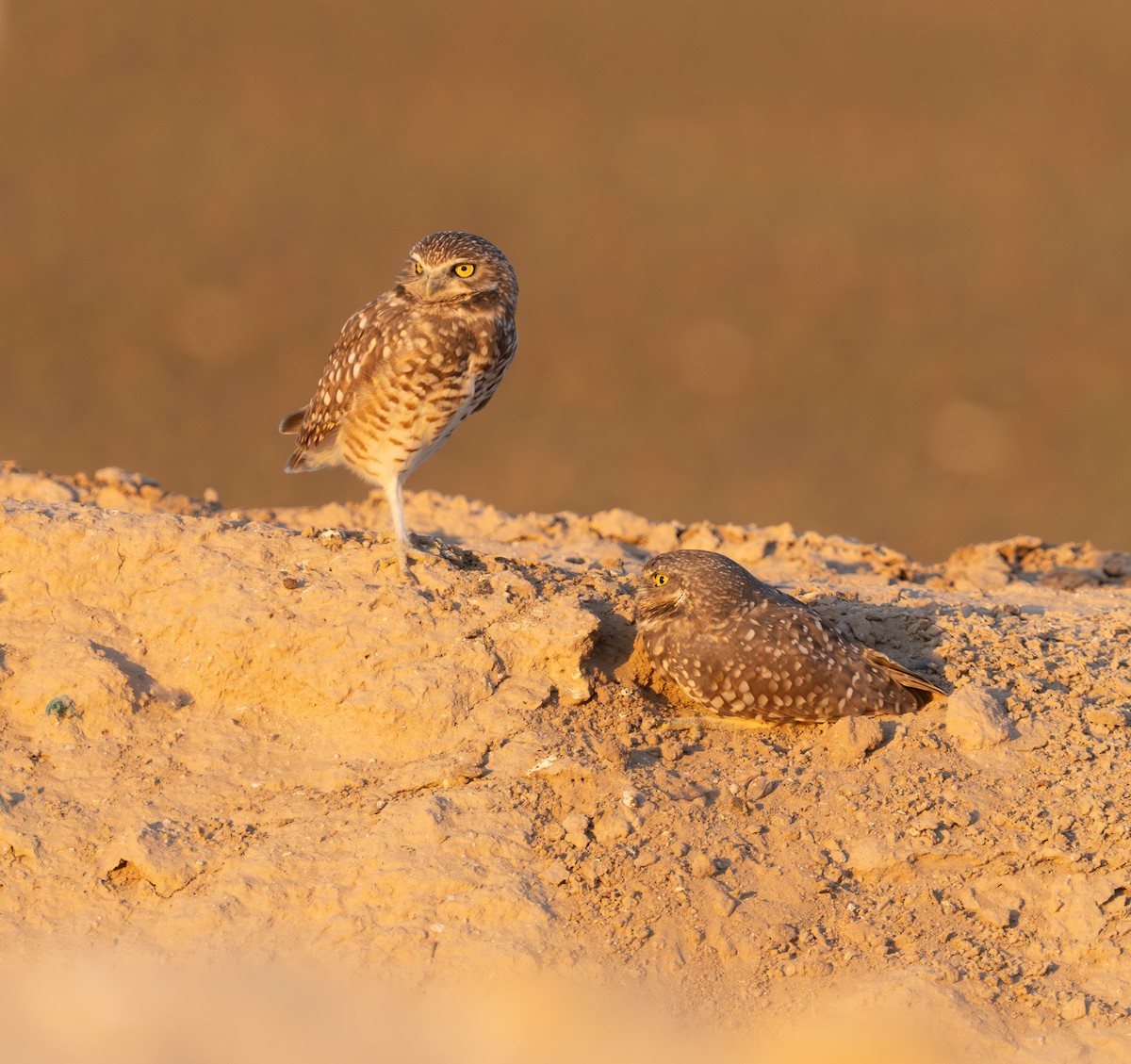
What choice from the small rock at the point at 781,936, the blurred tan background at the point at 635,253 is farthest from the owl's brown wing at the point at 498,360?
the blurred tan background at the point at 635,253

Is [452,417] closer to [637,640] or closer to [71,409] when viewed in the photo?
[637,640]

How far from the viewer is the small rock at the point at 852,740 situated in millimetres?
5977

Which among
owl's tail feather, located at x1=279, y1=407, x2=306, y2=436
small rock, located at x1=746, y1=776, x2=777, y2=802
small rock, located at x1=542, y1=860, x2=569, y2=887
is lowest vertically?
small rock, located at x1=542, y1=860, x2=569, y2=887

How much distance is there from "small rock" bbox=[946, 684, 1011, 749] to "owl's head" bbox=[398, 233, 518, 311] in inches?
108

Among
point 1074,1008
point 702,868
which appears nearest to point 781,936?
point 702,868

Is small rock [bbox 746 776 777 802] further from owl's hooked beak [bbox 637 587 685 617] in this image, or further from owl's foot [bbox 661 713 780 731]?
owl's hooked beak [bbox 637 587 685 617]

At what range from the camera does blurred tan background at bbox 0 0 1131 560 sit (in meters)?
18.7

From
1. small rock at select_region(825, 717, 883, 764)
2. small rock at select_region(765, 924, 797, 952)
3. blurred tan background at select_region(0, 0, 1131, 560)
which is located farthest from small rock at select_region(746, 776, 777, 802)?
blurred tan background at select_region(0, 0, 1131, 560)

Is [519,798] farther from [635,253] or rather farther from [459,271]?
[635,253]

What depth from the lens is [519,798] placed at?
5633 mm

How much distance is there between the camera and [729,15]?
26.4 metres

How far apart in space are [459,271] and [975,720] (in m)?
3.05

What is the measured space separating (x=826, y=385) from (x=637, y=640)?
1427 cm

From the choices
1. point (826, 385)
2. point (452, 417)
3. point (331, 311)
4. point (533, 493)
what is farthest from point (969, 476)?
point (452, 417)
